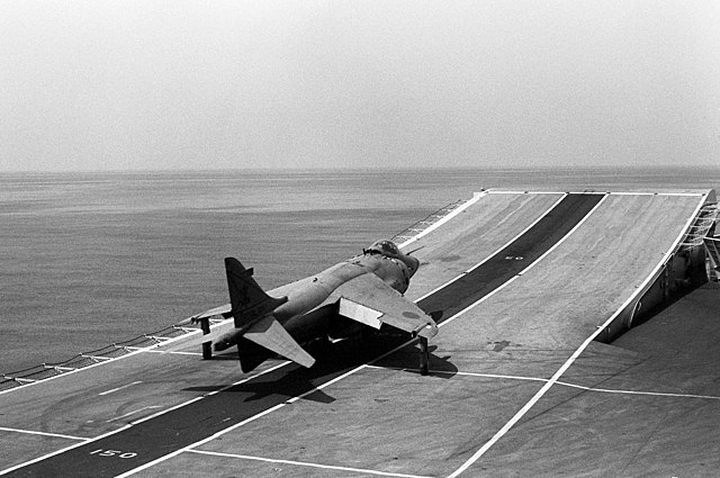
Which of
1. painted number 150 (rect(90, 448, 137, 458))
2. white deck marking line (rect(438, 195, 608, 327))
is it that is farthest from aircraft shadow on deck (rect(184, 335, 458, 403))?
painted number 150 (rect(90, 448, 137, 458))

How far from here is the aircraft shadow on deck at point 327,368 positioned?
3719cm

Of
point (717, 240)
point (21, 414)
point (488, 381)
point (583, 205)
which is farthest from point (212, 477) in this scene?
point (583, 205)

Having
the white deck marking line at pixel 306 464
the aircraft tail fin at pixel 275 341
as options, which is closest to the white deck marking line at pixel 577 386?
the aircraft tail fin at pixel 275 341

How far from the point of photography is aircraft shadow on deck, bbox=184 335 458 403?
37.2 metres

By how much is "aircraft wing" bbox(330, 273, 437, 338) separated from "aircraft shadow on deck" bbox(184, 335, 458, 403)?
253 centimetres

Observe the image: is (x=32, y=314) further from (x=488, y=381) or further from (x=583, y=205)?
(x=583, y=205)

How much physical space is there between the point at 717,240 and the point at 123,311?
1805 inches

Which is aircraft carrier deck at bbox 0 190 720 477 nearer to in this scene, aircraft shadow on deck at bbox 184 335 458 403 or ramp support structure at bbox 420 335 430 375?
aircraft shadow on deck at bbox 184 335 458 403

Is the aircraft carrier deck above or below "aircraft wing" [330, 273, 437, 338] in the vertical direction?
below

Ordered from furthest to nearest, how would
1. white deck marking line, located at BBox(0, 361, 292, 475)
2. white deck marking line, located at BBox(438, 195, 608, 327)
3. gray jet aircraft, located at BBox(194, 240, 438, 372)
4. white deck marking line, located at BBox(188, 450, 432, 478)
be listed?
white deck marking line, located at BBox(438, 195, 608, 327) → gray jet aircraft, located at BBox(194, 240, 438, 372) → white deck marking line, located at BBox(0, 361, 292, 475) → white deck marking line, located at BBox(188, 450, 432, 478)

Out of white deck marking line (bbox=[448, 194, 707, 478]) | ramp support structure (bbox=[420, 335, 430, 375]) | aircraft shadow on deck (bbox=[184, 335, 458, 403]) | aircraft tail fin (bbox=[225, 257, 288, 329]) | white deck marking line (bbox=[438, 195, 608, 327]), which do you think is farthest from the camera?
white deck marking line (bbox=[438, 195, 608, 327])

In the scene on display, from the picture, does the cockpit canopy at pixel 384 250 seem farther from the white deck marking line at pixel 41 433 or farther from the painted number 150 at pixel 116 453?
the painted number 150 at pixel 116 453

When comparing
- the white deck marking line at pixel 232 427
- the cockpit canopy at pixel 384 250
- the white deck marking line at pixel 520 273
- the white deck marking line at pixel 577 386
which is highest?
the cockpit canopy at pixel 384 250

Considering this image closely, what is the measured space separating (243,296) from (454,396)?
34.6 ft
